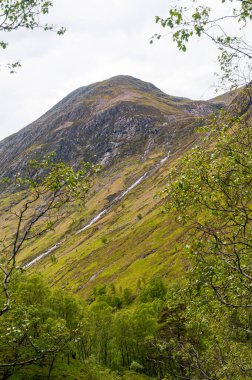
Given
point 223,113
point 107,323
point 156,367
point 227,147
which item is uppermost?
point 223,113

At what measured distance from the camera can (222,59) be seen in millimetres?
13742

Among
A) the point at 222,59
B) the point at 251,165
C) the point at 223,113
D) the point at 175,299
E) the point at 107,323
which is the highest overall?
the point at 222,59

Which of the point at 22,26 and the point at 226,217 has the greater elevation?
the point at 22,26

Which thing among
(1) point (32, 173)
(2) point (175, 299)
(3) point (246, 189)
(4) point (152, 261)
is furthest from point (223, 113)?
(4) point (152, 261)

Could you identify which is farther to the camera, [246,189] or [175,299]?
[175,299]

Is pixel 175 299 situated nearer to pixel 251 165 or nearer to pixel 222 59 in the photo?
pixel 251 165

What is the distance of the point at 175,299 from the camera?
1836 centimetres

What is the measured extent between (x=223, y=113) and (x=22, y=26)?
8567mm

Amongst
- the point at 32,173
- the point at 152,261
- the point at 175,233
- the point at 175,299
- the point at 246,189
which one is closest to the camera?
the point at 246,189

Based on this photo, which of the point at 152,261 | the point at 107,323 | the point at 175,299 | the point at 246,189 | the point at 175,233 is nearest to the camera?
the point at 246,189

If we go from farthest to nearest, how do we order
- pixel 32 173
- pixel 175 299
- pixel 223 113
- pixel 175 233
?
pixel 175 233 → pixel 175 299 → pixel 223 113 → pixel 32 173

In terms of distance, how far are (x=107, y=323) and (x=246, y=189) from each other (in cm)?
7853

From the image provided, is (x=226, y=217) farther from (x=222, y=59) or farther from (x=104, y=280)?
(x=104, y=280)

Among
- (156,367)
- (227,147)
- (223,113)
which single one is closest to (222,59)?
(223,113)
